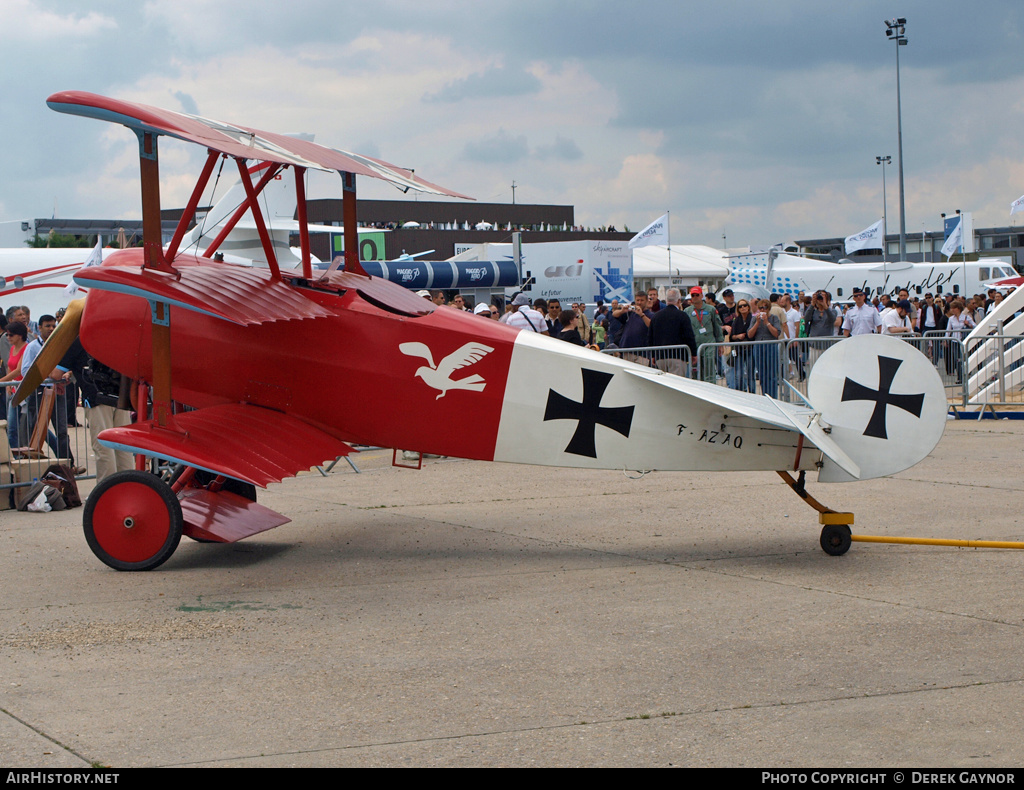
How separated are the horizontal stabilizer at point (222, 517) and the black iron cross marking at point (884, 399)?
4259 millimetres

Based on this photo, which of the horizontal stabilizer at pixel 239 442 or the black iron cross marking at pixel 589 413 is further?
the black iron cross marking at pixel 589 413

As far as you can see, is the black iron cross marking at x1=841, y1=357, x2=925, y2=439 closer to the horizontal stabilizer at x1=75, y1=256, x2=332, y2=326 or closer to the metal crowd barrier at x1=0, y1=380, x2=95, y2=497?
the horizontal stabilizer at x1=75, y1=256, x2=332, y2=326

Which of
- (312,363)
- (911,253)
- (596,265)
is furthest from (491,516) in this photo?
(911,253)

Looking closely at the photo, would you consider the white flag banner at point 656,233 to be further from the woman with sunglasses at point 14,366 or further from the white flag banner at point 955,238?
the woman with sunglasses at point 14,366

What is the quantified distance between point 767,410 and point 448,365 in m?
2.21

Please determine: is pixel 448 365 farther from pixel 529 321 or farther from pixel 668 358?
pixel 668 358

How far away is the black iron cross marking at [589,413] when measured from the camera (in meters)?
6.99

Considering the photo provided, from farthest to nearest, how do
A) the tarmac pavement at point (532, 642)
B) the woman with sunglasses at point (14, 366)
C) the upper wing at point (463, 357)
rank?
the woman with sunglasses at point (14, 366) < the upper wing at point (463, 357) < the tarmac pavement at point (532, 642)

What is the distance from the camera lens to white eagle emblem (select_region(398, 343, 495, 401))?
23.7 ft

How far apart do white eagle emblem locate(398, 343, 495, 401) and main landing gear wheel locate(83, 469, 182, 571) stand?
1893 mm

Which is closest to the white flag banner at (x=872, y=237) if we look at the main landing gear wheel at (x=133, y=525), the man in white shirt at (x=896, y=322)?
the man in white shirt at (x=896, y=322)

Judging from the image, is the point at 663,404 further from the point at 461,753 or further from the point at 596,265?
the point at 596,265

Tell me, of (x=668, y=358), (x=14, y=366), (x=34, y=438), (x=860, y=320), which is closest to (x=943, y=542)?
(x=668, y=358)

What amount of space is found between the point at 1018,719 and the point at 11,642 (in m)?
4.76
